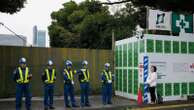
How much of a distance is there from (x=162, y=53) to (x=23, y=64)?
716 cm

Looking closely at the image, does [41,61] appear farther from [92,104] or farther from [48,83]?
[48,83]

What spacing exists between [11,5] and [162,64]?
8081 millimetres

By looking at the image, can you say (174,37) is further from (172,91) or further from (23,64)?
(23,64)

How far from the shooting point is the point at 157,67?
59.6 feet

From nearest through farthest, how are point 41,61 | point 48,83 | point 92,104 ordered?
point 48,83 → point 92,104 → point 41,61

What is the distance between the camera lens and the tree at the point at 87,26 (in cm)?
2998

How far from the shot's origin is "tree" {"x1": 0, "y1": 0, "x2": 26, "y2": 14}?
56.9 feet

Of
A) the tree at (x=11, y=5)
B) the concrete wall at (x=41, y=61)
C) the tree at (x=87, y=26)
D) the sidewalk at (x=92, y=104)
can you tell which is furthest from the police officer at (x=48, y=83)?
the tree at (x=87, y=26)

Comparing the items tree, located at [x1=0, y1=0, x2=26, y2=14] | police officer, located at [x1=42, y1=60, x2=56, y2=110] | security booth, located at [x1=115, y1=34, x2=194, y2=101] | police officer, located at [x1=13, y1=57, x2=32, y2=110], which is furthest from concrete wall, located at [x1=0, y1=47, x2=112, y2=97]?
police officer, located at [x1=13, y1=57, x2=32, y2=110]

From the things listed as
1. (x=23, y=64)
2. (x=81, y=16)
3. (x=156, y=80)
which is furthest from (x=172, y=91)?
(x=81, y=16)

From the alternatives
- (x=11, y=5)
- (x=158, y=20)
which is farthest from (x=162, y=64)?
(x=11, y=5)

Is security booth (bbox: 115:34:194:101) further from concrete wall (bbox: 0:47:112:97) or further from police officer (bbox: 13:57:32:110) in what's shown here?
police officer (bbox: 13:57:32:110)

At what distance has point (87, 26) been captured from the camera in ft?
105

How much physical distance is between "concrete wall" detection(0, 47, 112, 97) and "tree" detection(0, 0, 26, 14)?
194 cm
